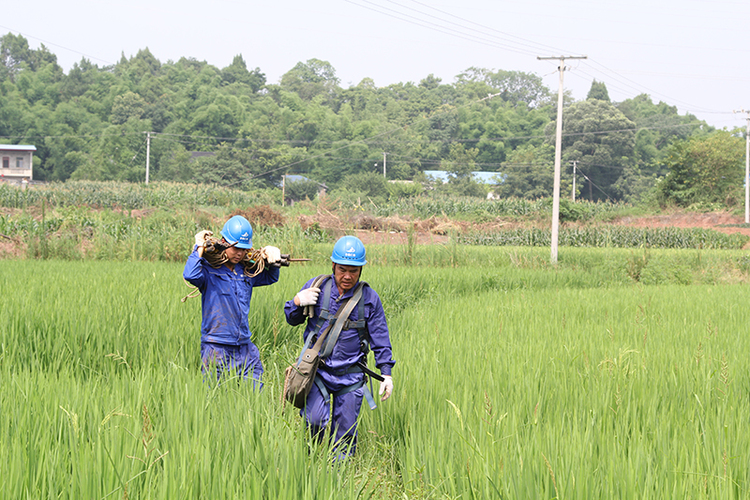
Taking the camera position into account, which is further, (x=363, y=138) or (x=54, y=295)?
(x=363, y=138)

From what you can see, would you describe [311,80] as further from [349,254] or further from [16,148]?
[349,254]

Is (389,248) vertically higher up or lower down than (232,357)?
higher up

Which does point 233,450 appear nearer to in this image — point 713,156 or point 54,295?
point 54,295

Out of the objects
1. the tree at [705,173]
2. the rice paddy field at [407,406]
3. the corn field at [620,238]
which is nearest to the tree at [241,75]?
the tree at [705,173]

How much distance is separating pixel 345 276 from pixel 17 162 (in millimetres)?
69661

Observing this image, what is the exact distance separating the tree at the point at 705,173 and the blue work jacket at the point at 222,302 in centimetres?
4262

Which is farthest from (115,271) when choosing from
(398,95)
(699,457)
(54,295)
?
(398,95)

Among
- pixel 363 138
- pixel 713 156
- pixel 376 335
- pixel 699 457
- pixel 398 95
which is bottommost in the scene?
pixel 699 457

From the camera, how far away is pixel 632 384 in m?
3.78

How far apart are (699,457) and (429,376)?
1.90 metres

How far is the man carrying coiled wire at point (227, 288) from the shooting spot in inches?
166

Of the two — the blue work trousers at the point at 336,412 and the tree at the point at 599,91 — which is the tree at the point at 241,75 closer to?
the tree at the point at 599,91

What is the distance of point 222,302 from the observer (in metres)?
4.33

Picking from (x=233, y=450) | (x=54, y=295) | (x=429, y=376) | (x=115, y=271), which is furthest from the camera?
(x=115, y=271)
